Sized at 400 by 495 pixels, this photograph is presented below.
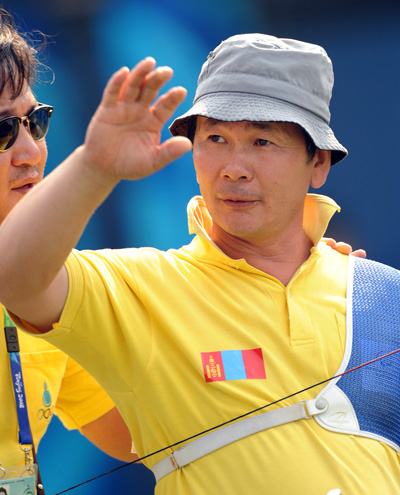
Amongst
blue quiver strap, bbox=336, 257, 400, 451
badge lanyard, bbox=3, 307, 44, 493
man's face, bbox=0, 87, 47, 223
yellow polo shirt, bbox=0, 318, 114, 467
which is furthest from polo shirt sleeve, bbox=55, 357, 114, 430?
blue quiver strap, bbox=336, 257, 400, 451

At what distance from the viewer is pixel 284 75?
183 centimetres

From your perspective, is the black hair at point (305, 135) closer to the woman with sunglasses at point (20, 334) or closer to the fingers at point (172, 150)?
the woman with sunglasses at point (20, 334)

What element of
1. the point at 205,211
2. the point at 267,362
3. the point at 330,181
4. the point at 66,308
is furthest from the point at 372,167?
the point at 66,308

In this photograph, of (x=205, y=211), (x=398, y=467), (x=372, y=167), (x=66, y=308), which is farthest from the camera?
(x=372, y=167)

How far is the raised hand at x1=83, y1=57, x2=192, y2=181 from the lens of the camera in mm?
1222

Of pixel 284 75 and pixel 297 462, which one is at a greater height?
pixel 284 75

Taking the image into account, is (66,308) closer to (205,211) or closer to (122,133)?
(122,133)

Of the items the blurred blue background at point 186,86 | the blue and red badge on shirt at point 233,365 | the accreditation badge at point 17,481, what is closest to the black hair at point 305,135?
the blue and red badge on shirt at point 233,365

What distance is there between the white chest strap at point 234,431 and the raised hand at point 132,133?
2.14ft

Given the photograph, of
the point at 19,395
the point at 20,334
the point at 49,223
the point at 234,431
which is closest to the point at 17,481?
the point at 19,395

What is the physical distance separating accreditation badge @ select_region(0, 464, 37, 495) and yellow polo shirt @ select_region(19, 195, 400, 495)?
0.93ft

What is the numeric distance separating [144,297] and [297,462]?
492 millimetres

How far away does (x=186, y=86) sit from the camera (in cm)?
283

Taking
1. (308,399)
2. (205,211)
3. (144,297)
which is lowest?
(308,399)
